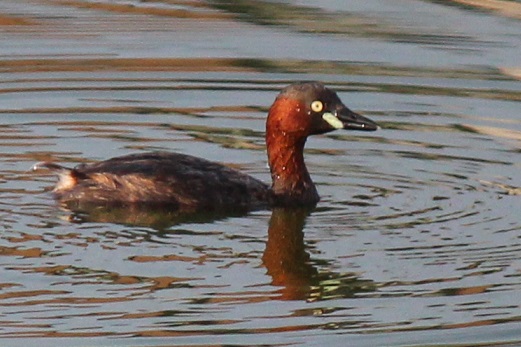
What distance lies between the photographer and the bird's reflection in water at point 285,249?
30.3 feet

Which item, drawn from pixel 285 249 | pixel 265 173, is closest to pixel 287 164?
pixel 265 173

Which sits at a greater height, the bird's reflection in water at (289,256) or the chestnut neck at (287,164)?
the chestnut neck at (287,164)

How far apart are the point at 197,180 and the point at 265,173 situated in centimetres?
117

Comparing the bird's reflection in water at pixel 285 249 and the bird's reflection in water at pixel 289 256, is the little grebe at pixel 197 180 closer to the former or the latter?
the bird's reflection in water at pixel 285 249

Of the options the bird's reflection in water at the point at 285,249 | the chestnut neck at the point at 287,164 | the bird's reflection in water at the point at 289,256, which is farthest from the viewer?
the chestnut neck at the point at 287,164

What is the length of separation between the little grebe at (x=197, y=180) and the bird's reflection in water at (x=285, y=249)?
8 centimetres

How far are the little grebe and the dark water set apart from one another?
152 mm

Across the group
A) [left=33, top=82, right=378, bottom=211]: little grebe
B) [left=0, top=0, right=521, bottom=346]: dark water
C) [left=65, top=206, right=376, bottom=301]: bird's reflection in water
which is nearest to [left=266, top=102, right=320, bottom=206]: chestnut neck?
[left=33, top=82, right=378, bottom=211]: little grebe

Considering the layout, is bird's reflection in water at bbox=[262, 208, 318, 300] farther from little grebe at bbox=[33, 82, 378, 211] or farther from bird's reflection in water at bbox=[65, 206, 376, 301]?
little grebe at bbox=[33, 82, 378, 211]

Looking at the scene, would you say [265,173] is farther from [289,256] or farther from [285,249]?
[289,256]

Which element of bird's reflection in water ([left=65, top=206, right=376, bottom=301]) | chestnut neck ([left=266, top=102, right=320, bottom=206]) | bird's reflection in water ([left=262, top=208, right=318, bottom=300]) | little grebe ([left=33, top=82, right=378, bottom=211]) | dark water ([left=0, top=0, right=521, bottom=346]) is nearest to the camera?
dark water ([left=0, top=0, right=521, bottom=346])

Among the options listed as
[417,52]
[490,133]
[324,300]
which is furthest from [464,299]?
[417,52]

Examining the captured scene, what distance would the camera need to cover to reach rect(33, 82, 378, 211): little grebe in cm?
1086

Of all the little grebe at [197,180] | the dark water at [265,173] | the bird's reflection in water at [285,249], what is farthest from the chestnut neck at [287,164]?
the dark water at [265,173]
